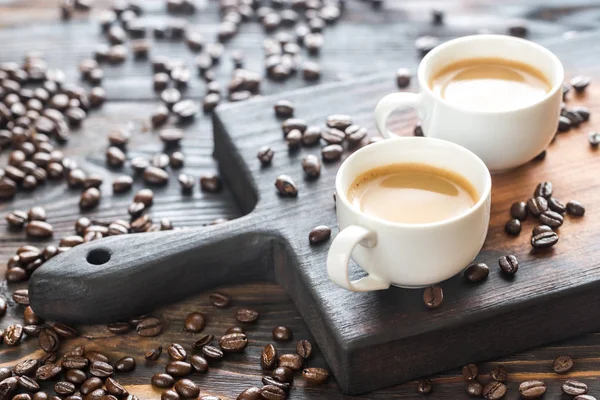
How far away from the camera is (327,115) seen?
6.37 feet

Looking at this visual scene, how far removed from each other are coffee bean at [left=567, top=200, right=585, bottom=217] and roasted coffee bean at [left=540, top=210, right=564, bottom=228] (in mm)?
27

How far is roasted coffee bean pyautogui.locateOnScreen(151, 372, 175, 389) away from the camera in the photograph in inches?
60.8

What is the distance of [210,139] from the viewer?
2.11 m

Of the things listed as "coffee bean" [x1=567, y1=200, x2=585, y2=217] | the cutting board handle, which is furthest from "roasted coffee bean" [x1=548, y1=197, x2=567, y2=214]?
the cutting board handle

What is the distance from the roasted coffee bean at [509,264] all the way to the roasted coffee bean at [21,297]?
840 mm

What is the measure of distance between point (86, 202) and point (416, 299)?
757mm

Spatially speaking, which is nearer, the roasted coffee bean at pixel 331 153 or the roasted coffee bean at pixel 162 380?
the roasted coffee bean at pixel 162 380

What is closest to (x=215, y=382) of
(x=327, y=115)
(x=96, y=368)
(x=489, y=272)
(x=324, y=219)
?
(x=96, y=368)

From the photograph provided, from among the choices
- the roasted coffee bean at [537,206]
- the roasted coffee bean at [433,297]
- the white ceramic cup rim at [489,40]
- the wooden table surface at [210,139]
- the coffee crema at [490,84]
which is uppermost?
the white ceramic cup rim at [489,40]

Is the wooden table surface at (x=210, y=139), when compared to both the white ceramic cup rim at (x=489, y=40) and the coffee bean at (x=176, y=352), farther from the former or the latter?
the white ceramic cup rim at (x=489, y=40)

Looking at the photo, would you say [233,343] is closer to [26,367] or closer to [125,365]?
[125,365]

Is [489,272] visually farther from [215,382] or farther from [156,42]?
[156,42]

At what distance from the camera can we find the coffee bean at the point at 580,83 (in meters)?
1.95

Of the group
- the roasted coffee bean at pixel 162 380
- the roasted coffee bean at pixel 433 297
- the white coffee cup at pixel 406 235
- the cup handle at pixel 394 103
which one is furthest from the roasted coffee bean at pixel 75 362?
the cup handle at pixel 394 103
